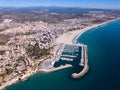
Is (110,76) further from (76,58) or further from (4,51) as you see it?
(4,51)

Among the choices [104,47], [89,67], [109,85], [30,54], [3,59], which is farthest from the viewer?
[104,47]

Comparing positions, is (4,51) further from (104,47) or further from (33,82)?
(104,47)

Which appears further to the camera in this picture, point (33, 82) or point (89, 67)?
point (89, 67)

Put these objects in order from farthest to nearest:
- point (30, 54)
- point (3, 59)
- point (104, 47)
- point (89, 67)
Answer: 1. point (104, 47)
2. point (30, 54)
3. point (3, 59)
4. point (89, 67)

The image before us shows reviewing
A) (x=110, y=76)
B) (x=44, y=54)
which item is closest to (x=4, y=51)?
(x=44, y=54)

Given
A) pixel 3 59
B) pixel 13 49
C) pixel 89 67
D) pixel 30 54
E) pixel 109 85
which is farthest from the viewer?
pixel 13 49

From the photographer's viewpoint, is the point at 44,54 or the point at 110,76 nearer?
the point at 110,76

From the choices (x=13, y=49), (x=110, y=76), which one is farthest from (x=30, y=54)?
(x=110, y=76)

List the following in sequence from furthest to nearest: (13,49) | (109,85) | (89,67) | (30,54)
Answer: (13,49) → (30,54) → (89,67) → (109,85)
